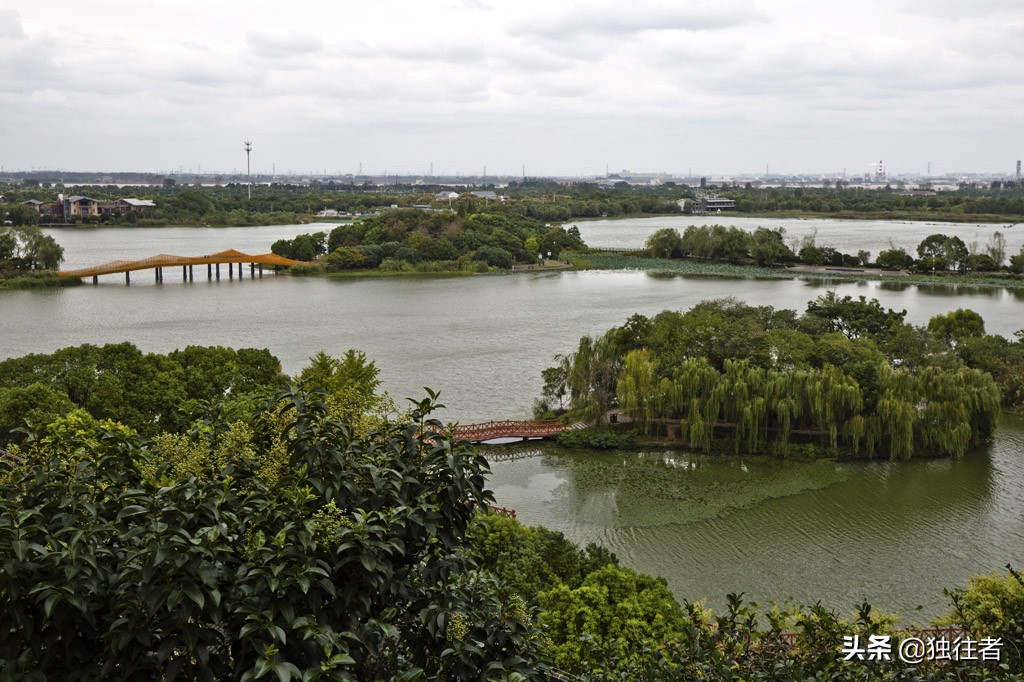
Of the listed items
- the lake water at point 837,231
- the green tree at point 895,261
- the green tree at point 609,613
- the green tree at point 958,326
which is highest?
the lake water at point 837,231

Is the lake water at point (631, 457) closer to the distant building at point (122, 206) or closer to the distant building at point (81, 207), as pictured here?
the distant building at point (81, 207)

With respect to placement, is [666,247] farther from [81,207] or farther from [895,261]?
[81,207]

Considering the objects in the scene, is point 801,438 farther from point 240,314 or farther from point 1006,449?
point 240,314

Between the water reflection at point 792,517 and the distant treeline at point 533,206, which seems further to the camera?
the distant treeline at point 533,206

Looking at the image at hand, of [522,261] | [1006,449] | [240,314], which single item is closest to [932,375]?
[1006,449]

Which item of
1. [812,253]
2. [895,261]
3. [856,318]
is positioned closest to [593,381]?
[856,318]

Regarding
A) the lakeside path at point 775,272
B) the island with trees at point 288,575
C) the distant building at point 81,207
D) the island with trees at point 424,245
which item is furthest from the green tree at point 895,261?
the distant building at point 81,207

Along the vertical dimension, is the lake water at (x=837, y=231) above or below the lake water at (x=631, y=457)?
above

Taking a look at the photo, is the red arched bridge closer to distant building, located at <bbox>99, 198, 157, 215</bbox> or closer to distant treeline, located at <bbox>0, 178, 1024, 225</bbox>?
distant treeline, located at <bbox>0, 178, 1024, 225</bbox>
